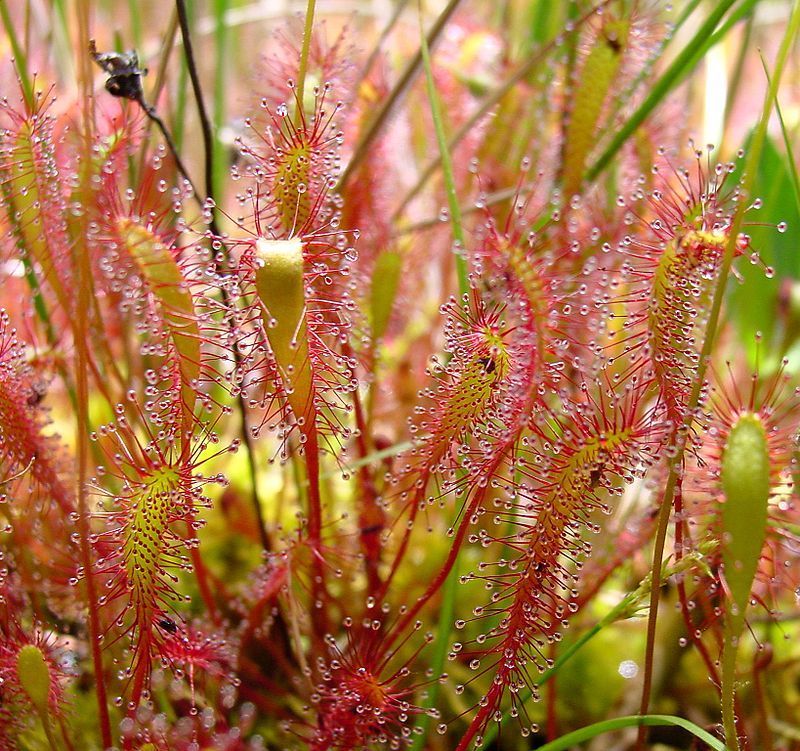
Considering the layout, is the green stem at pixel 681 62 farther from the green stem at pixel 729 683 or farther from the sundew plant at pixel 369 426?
the green stem at pixel 729 683

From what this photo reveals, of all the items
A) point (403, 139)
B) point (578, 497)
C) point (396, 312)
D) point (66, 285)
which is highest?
point (403, 139)

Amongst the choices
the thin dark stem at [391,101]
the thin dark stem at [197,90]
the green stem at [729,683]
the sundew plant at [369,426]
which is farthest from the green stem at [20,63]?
the green stem at [729,683]

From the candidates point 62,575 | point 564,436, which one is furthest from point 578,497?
point 62,575

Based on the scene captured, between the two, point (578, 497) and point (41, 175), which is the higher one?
point (41, 175)

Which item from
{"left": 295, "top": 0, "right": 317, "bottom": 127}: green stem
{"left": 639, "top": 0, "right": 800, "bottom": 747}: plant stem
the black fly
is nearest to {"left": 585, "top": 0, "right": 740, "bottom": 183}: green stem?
{"left": 639, "top": 0, "right": 800, "bottom": 747}: plant stem

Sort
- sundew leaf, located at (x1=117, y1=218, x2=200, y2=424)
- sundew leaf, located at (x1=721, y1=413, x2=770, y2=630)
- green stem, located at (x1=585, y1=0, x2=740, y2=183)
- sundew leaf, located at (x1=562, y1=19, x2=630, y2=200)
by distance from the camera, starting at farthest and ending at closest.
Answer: sundew leaf, located at (x1=562, y1=19, x2=630, y2=200) < green stem, located at (x1=585, y1=0, x2=740, y2=183) < sundew leaf, located at (x1=117, y1=218, x2=200, y2=424) < sundew leaf, located at (x1=721, y1=413, x2=770, y2=630)

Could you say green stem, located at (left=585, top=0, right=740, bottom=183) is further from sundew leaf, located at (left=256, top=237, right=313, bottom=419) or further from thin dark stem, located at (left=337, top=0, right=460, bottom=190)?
sundew leaf, located at (left=256, top=237, right=313, bottom=419)

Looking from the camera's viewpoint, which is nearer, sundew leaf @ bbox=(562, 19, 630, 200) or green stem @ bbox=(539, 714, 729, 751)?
green stem @ bbox=(539, 714, 729, 751)

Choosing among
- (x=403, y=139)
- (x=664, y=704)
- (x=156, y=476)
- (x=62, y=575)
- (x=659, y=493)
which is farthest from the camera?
(x=403, y=139)

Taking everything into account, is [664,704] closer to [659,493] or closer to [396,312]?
[659,493]
